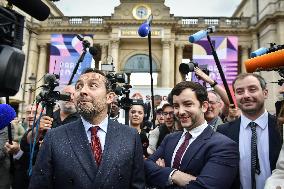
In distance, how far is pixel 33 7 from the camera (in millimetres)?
2211

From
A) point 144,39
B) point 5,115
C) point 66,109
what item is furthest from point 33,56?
point 5,115

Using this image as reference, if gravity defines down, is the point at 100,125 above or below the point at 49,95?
below

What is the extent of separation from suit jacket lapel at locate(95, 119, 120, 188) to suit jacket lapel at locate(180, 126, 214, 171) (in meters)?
0.67

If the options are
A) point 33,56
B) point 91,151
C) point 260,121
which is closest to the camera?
point 91,151

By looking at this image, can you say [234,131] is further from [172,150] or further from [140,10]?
[140,10]

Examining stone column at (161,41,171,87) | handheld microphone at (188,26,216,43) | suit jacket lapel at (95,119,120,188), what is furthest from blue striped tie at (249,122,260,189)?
stone column at (161,41,171,87)

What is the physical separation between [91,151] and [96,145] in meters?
0.10

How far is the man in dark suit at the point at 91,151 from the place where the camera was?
8.96 feet

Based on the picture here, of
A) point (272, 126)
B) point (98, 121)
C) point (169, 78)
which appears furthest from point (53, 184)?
point (169, 78)

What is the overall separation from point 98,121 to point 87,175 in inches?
23.2

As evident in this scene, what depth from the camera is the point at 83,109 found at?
3012mm

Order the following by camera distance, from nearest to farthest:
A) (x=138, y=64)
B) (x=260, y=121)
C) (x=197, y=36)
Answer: (x=260, y=121) < (x=197, y=36) < (x=138, y=64)

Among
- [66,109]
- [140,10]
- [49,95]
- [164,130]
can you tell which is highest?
[140,10]

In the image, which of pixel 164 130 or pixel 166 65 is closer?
pixel 164 130
